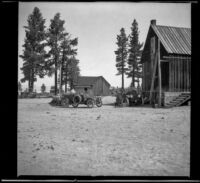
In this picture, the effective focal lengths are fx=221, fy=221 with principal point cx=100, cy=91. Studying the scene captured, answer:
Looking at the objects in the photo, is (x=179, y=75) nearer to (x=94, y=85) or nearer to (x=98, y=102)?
(x=98, y=102)

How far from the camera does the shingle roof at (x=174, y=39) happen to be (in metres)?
19.7

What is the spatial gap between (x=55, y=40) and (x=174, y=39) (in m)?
21.1

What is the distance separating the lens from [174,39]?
816 inches

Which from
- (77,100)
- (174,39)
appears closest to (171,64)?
(174,39)

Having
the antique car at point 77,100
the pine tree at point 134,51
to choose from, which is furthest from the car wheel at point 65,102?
the pine tree at point 134,51

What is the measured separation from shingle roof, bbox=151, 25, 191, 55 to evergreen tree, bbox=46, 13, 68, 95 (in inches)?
746

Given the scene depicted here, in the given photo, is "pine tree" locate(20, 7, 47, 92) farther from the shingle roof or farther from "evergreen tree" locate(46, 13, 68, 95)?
the shingle roof

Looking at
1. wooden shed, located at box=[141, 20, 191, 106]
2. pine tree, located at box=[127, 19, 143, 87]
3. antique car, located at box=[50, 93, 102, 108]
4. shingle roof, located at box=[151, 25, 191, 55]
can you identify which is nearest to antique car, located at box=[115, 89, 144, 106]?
wooden shed, located at box=[141, 20, 191, 106]

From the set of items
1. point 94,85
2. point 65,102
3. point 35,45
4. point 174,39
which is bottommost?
point 65,102

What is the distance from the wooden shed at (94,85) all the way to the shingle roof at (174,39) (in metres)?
36.7
